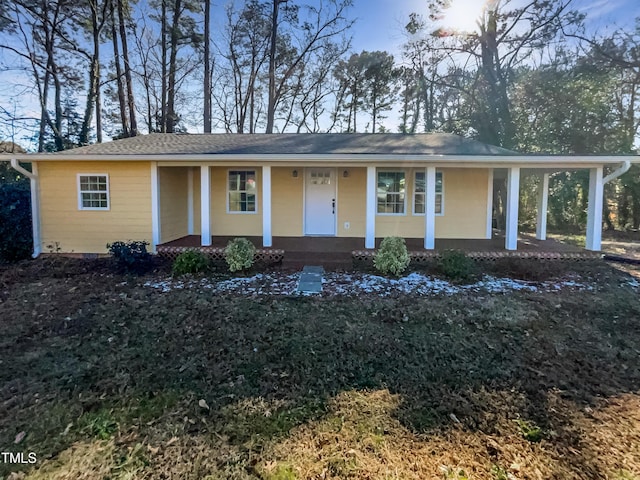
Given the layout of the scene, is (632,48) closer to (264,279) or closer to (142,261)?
(264,279)

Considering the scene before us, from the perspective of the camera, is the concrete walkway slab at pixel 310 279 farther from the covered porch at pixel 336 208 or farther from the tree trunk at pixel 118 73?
the tree trunk at pixel 118 73

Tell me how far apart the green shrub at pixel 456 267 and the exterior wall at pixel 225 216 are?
17.1 ft

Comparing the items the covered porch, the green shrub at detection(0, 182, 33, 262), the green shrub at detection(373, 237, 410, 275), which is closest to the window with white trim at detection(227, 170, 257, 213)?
the covered porch

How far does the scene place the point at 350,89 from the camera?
71.2 feet

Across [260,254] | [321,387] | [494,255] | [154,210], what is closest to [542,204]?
[494,255]

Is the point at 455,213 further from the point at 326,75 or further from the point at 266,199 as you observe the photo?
the point at 326,75

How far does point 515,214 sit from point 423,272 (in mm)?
2864

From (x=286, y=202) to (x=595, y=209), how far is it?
7.29 m

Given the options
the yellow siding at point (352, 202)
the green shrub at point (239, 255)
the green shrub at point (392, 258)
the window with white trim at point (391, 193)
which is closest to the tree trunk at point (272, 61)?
the yellow siding at point (352, 202)

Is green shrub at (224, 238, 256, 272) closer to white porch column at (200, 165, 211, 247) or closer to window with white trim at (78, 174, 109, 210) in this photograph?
white porch column at (200, 165, 211, 247)

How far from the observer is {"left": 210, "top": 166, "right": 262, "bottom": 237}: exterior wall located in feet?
32.9

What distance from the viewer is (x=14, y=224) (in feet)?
26.8

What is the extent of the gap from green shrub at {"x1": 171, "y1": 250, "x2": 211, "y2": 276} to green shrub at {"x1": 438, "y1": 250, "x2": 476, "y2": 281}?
454 centimetres

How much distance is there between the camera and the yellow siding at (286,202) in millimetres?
9930
